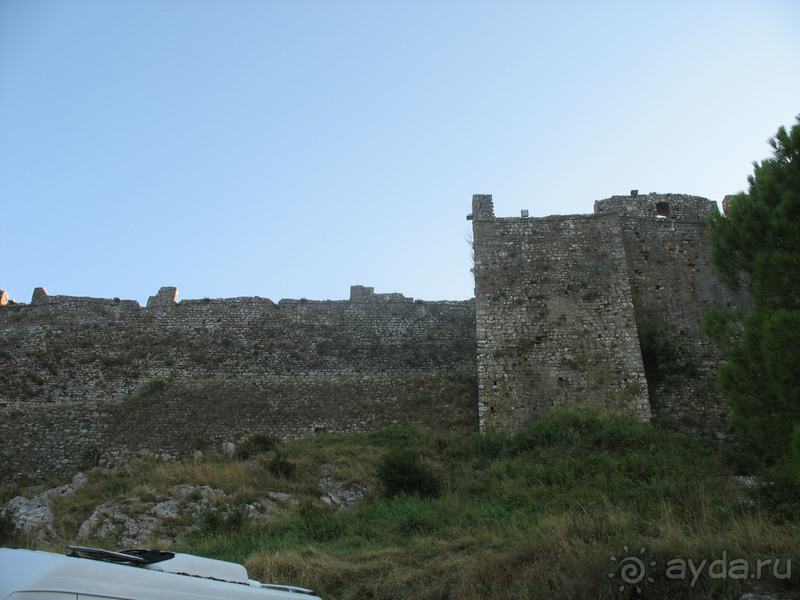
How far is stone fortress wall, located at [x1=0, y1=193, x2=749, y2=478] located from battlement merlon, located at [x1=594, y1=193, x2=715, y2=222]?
0.06m

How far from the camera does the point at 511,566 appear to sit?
7359 millimetres

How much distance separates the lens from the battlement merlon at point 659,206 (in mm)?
19156

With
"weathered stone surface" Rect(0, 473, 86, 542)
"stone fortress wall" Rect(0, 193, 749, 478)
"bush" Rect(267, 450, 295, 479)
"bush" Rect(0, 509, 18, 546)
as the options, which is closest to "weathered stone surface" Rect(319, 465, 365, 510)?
"bush" Rect(267, 450, 295, 479)

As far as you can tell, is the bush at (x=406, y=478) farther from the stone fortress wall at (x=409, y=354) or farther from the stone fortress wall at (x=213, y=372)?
the stone fortress wall at (x=213, y=372)

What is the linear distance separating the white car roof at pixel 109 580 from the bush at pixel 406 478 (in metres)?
8.01

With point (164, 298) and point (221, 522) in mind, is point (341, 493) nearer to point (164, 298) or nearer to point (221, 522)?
point (221, 522)

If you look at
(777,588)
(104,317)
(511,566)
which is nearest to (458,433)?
(511,566)

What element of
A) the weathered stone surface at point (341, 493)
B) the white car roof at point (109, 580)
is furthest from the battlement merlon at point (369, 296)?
the white car roof at point (109, 580)

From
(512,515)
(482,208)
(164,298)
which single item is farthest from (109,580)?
(164,298)

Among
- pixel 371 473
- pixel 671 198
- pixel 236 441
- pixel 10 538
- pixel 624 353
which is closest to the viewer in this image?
pixel 10 538

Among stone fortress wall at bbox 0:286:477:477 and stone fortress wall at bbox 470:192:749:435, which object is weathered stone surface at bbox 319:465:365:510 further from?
stone fortress wall at bbox 470:192:749:435

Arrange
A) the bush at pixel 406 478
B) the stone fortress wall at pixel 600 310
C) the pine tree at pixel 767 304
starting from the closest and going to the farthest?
the pine tree at pixel 767 304, the bush at pixel 406 478, the stone fortress wall at pixel 600 310

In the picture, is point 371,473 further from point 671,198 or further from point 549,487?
point 671,198

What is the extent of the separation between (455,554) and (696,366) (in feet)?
40.2
